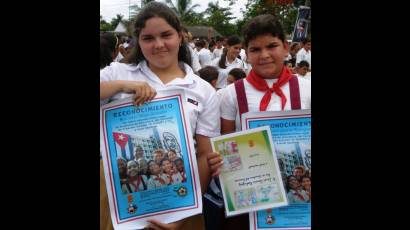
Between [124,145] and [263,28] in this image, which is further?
[263,28]

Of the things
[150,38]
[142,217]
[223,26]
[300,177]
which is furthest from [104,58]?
[223,26]

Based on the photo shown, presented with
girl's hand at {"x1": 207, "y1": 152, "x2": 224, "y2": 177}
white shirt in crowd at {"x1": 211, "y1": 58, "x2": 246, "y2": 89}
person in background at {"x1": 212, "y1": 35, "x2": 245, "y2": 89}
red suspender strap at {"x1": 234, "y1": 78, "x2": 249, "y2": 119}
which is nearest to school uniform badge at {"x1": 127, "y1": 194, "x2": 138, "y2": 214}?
girl's hand at {"x1": 207, "y1": 152, "x2": 224, "y2": 177}

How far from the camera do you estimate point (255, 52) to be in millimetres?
2078

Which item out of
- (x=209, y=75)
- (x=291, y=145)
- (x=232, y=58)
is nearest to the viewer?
(x=291, y=145)

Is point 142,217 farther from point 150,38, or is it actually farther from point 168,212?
point 150,38

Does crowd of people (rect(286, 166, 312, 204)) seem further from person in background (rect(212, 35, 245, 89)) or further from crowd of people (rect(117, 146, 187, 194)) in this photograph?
person in background (rect(212, 35, 245, 89))

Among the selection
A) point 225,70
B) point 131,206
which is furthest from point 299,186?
point 225,70

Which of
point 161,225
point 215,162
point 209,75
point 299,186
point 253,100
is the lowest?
point 161,225

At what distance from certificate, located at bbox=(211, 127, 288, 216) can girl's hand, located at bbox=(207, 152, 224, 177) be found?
2cm

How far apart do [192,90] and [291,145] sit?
520 millimetres

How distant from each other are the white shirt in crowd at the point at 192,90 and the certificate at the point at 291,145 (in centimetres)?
16

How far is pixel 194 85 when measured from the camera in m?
2.02

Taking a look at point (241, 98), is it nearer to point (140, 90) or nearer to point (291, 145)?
point (291, 145)

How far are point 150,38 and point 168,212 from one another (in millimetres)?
788
